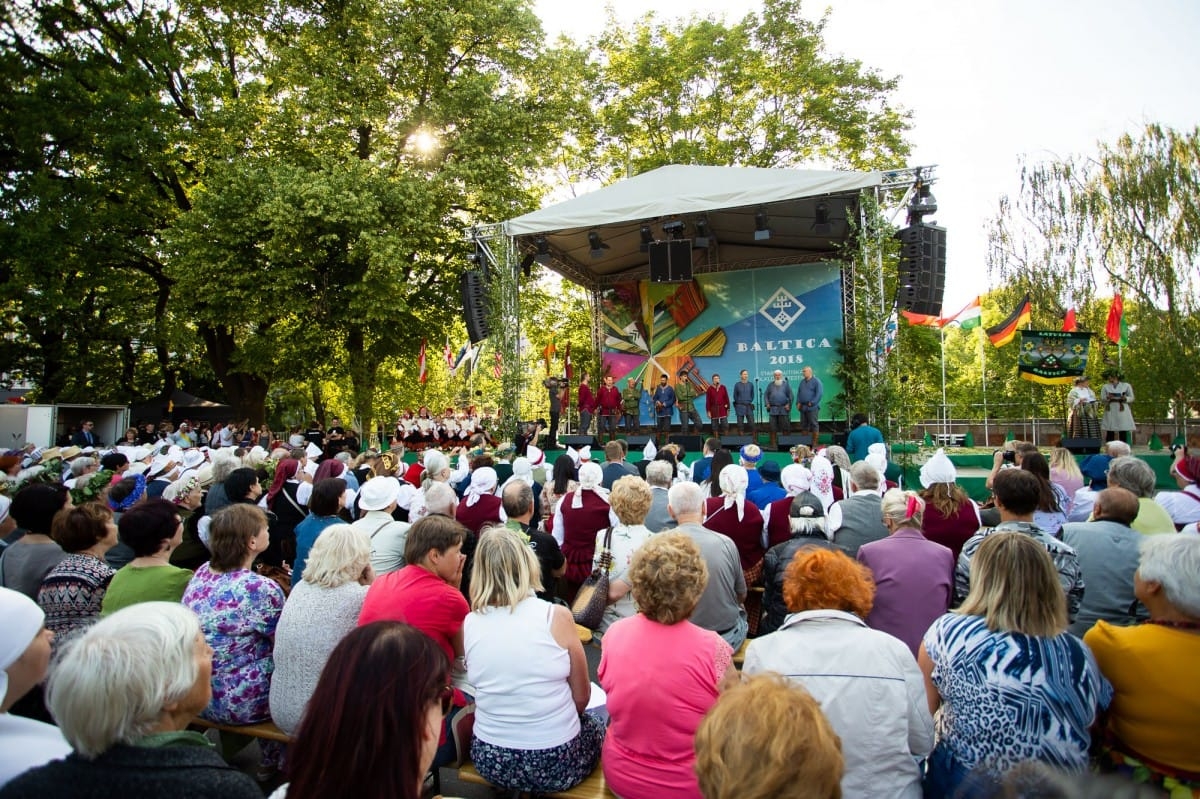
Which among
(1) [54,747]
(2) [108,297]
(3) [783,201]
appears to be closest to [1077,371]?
(3) [783,201]

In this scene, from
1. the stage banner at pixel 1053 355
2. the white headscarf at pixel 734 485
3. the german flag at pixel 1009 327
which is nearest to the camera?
the white headscarf at pixel 734 485

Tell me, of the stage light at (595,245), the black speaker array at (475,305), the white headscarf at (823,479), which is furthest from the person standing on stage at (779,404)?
the white headscarf at (823,479)

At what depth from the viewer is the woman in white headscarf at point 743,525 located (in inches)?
169

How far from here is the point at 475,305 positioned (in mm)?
13688

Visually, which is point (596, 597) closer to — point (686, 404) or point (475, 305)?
point (475, 305)

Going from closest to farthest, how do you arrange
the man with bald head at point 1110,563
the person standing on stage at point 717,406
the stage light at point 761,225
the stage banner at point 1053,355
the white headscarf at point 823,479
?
1. the man with bald head at point 1110,563
2. the white headscarf at point 823,479
3. the stage light at point 761,225
4. the stage banner at point 1053,355
5. the person standing on stage at point 717,406

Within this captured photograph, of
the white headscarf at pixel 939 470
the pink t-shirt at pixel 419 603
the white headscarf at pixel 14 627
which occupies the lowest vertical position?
the pink t-shirt at pixel 419 603

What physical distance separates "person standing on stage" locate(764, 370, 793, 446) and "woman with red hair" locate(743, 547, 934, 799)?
457 inches

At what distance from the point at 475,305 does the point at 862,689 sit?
1246 cm

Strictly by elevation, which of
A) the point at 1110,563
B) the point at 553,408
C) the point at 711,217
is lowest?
the point at 1110,563

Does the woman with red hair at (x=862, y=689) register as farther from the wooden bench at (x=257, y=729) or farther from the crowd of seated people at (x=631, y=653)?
the wooden bench at (x=257, y=729)

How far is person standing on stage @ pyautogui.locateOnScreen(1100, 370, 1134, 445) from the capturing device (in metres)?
11.6

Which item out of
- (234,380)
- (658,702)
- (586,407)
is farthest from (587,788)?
(234,380)

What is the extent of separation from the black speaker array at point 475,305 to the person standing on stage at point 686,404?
16.0 feet
